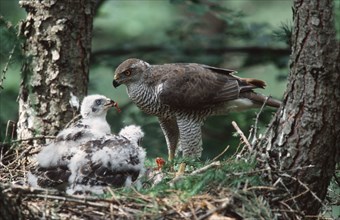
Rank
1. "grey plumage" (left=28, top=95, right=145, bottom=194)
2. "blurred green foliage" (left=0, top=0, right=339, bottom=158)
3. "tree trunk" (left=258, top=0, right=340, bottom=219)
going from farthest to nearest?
1. "blurred green foliage" (left=0, top=0, right=339, bottom=158)
2. "grey plumage" (left=28, top=95, right=145, bottom=194)
3. "tree trunk" (left=258, top=0, right=340, bottom=219)

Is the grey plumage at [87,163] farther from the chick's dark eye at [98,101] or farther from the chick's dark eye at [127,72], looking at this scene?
the chick's dark eye at [127,72]

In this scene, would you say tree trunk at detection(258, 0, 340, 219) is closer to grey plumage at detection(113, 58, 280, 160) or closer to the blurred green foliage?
grey plumage at detection(113, 58, 280, 160)

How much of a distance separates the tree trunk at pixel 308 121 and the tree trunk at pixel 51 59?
2.61m

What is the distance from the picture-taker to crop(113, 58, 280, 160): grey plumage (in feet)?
28.6

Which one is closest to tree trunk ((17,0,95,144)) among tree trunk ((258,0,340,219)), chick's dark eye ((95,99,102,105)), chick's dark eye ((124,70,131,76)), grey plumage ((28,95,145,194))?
chick's dark eye ((95,99,102,105))

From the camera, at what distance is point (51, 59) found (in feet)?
26.5

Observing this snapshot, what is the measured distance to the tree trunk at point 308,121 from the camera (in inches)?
226

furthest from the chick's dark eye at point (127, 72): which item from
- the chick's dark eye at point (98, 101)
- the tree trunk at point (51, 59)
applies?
the chick's dark eye at point (98, 101)

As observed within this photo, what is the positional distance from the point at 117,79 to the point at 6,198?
389 cm

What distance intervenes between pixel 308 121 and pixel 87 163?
68.3 inches

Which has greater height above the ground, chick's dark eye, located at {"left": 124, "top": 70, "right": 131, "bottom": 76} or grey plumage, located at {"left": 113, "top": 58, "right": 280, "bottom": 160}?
chick's dark eye, located at {"left": 124, "top": 70, "right": 131, "bottom": 76}

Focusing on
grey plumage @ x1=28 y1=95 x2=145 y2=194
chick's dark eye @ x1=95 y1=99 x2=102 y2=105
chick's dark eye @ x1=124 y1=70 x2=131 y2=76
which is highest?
chick's dark eye @ x1=124 y1=70 x2=131 y2=76

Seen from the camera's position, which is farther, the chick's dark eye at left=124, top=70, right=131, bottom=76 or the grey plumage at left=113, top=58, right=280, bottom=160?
the chick's dark eye at left=124, top=70, right=131, bottom=76

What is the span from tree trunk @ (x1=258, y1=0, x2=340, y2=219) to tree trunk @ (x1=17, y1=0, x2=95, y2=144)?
2.61 meters
